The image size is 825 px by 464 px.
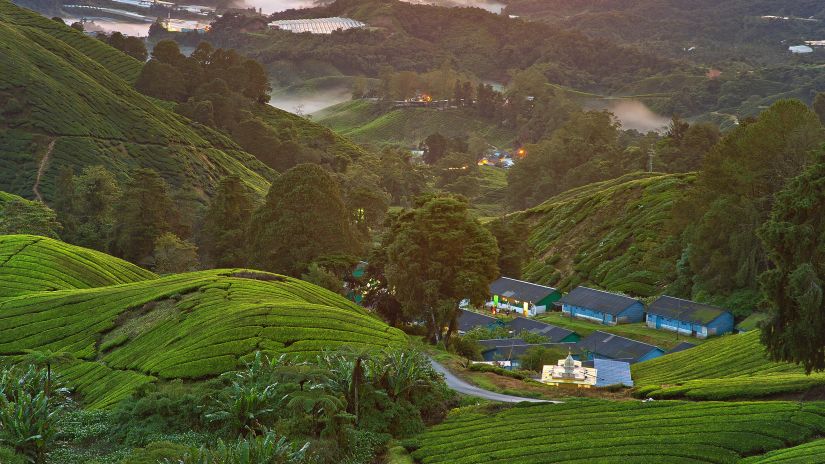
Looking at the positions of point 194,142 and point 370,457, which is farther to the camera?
point 194,142

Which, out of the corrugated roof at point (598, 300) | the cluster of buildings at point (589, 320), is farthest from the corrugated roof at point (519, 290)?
the corrugated roof at point (598, 300)

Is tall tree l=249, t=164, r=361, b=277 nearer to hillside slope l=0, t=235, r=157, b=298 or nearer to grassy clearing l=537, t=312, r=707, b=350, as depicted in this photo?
hillside slope l=0, t=235, r=157, b=298

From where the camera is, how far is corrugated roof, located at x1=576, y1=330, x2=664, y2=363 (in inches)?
2318

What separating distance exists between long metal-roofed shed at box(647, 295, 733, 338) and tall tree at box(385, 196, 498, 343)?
19742mm

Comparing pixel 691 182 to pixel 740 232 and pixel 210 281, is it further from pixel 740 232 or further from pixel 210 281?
pixel 210 281

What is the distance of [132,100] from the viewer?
122m

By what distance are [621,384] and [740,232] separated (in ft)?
99.5

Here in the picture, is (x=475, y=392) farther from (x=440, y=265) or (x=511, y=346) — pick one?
(x=511, y=346)

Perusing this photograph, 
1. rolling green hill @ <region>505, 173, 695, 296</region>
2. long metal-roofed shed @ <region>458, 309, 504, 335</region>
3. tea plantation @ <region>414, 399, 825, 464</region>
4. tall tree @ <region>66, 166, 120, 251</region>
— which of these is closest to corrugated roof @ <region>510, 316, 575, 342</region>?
long metal-roofed shed @ <region>458, 309, 504, 335</region>

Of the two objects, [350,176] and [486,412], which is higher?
[486,412]

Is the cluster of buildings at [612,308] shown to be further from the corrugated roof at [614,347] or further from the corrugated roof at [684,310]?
the corrugated roof at [614,347]

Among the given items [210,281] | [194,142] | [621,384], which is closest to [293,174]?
[210,281]

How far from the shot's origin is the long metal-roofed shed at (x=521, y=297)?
79438 mm

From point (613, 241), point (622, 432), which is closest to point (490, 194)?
point (613, 241)
